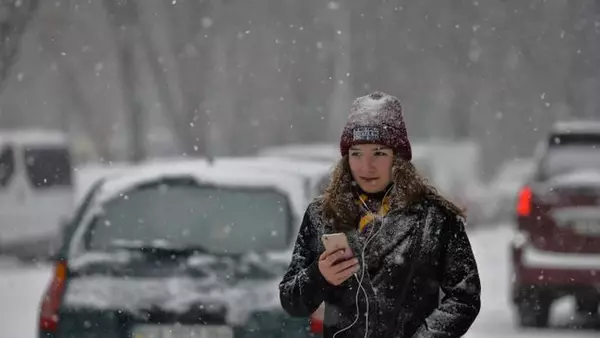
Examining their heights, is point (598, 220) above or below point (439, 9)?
below

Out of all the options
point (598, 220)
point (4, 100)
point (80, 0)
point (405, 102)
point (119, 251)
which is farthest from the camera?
point (4, 100)

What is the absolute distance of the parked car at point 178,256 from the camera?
572 centimetres

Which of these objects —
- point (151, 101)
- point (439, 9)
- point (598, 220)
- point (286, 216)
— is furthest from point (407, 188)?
point (151, 101)

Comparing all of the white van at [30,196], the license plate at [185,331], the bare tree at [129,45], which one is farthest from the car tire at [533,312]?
the bare tree at [129,45]

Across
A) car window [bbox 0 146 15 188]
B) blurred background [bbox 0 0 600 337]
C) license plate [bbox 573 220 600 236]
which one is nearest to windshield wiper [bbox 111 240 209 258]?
license plate [bbox 573 220 600 236]

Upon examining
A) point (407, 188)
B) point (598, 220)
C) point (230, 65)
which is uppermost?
point (230, 65)

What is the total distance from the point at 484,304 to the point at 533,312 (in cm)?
190

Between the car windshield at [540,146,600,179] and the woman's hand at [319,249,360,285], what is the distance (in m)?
7.49

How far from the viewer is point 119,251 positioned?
6.05m

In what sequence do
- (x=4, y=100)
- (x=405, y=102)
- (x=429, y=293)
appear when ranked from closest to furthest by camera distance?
(x=429, y=293), (x=405, y=102), (x=4, y=100)

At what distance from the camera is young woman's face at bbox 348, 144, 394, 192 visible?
3553 mm

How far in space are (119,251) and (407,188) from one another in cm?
282

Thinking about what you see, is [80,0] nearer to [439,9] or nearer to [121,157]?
[439,9]

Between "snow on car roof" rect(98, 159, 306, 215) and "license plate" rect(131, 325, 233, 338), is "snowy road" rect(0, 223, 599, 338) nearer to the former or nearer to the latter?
"snow on car roof" rect(98, 159, 306, 215)
